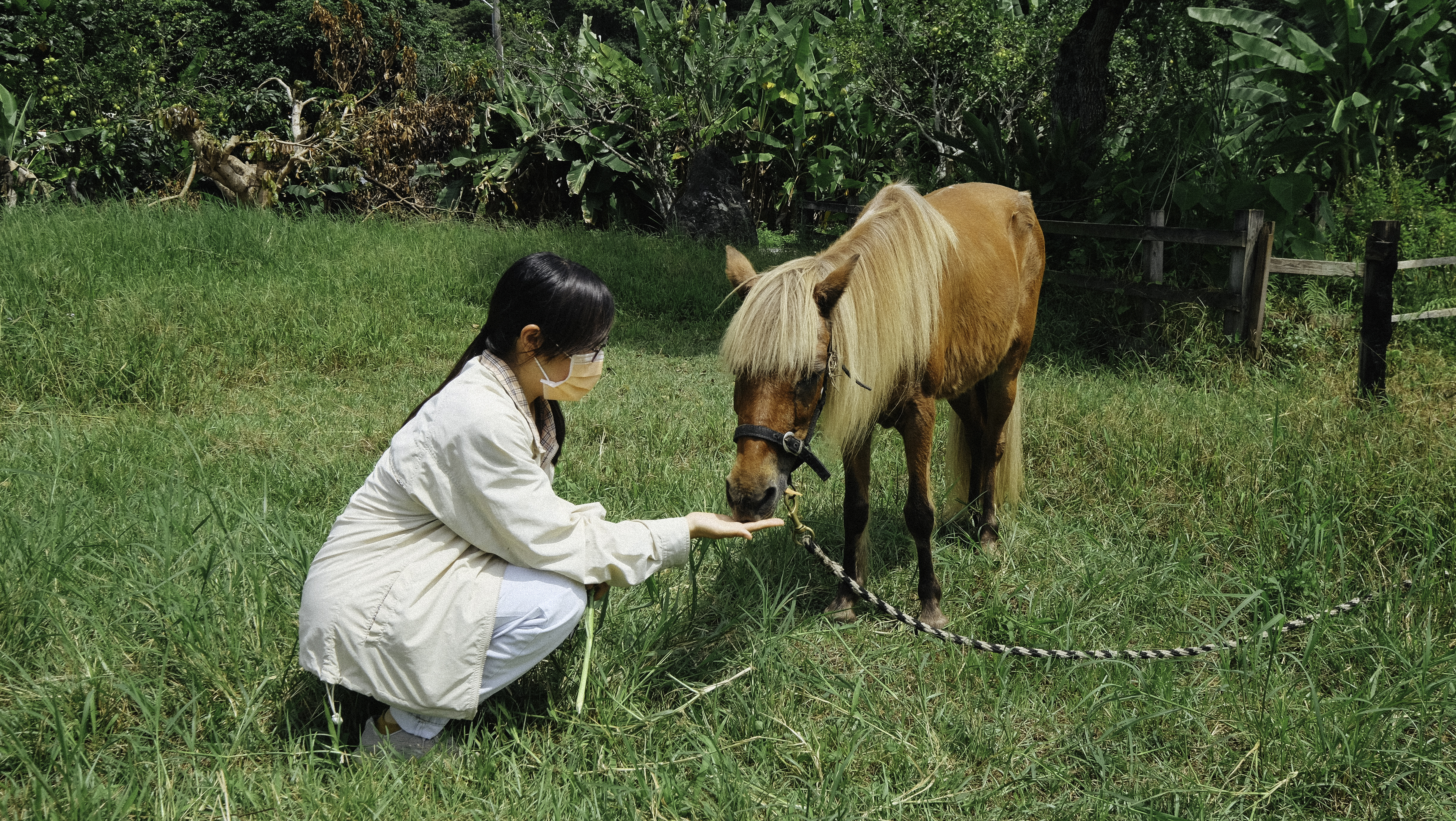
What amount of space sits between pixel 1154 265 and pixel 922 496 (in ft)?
15.0

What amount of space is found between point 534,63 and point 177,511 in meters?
12.0

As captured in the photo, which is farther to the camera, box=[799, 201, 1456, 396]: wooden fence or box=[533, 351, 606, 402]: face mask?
box=[799, 201, 1456, 396]: wooden fence

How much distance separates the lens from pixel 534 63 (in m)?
13.9

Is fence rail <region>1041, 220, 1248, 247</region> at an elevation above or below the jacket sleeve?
above

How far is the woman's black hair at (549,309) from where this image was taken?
228 cm

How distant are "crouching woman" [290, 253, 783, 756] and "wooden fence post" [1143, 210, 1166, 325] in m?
5.64

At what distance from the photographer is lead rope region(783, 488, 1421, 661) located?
279cm

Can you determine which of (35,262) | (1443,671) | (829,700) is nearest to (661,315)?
(35,262)

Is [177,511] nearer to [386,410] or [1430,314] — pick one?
[386,410]

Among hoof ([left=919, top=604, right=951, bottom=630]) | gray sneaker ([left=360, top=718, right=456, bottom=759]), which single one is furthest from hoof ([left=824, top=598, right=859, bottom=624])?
gray sneaker ([left=360, top=718, right=456, bottom=759])

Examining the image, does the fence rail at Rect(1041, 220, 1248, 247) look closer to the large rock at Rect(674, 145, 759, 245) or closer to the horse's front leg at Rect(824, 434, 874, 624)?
the horse's front leg at Rect(824, 434, 874, 624)

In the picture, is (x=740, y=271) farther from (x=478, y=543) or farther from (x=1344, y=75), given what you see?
(x=1344, y=75)

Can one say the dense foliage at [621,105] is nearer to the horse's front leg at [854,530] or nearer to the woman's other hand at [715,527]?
the horse's front leg at [854,530]

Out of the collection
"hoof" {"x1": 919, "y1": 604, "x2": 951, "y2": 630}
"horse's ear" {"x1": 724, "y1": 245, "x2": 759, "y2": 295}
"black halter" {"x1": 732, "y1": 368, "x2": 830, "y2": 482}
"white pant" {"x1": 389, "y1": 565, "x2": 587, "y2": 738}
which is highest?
"horse's ear" {"x1": 724, "y1": 245, "x2": 759, "y2": 295}
